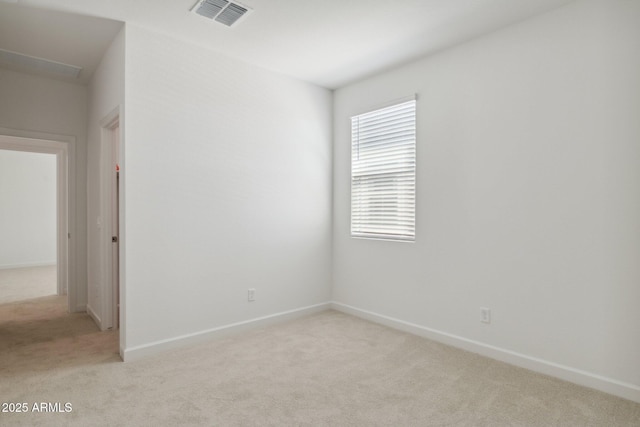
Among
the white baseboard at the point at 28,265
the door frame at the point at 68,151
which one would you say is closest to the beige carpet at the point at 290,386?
the door frame at the point at 68,151

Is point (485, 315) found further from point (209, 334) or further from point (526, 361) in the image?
point (209, 334)

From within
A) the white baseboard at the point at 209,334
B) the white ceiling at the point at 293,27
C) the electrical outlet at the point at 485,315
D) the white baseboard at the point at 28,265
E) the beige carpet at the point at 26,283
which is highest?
the white ceiling at the point at 293,27

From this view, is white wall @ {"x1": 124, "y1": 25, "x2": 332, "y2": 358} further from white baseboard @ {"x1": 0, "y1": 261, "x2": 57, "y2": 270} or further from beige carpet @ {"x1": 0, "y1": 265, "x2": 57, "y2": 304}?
white baseboard @ {"x1": 0, "y1": 261, "x2": 57, "y2": 270}

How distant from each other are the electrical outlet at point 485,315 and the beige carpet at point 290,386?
309 mm

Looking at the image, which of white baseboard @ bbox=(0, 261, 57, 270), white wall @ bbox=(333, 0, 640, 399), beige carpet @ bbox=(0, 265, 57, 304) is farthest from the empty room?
white baseboard @ bbox=(0, 261, 57, 270)

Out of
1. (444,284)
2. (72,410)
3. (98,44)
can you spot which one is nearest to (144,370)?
(72,410)

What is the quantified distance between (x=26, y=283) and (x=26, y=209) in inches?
105

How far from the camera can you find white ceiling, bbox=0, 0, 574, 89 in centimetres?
261

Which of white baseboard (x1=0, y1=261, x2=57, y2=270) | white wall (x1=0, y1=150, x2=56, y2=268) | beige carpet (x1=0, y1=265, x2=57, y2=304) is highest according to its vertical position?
white wall (x1=0, y1=150, x2=56, y2=268)

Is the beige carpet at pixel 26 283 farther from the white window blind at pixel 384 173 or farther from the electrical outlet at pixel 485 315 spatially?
the electrical outlet at pixel 485 315

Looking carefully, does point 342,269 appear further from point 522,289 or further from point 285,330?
point 522,289

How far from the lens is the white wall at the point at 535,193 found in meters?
2.39

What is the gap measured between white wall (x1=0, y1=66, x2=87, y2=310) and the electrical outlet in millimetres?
4493

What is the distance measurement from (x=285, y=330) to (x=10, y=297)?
425 centimetres
